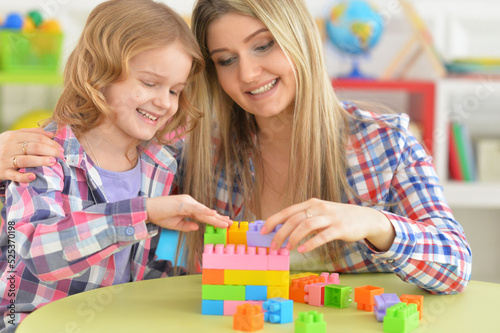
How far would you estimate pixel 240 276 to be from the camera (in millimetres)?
966

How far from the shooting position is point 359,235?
3.28 feet

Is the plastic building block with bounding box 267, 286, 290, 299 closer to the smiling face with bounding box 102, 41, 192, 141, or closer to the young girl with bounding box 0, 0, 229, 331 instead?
the young girl with bounding box 0, 0, 229, 331

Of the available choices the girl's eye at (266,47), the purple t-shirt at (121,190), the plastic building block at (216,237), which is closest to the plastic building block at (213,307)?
the plastic building block at (216,237)

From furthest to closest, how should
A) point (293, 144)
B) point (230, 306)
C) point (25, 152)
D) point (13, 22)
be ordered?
point (13, 22) < point (293, 144) < point (25, 152) < point (230, 306)

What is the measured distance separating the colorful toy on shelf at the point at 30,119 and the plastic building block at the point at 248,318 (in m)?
2.04

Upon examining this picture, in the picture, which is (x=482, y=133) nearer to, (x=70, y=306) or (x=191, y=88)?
(x=191, y=88)

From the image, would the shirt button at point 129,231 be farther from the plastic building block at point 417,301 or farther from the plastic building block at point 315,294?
the plastic building block at point 417,301

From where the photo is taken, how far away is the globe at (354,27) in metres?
2.58

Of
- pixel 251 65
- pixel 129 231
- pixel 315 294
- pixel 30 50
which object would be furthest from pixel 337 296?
pixel 30 50

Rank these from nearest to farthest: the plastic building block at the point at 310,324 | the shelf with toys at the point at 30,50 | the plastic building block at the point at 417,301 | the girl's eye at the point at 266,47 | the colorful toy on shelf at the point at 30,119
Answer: the plastic building block at the point at 310,324 < the plastic building block at the point at 417,301 < the girl's eye at the point at 266,47 < the shelf with toys at the point at 30,50 < the colorful toy on shelf at the point at 30,119

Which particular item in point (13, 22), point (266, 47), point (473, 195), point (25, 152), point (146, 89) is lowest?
point (473, 195)

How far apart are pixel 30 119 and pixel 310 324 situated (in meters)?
2.19

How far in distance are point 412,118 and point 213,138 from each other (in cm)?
161

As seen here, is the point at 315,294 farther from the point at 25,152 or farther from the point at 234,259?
the point at 25,152
